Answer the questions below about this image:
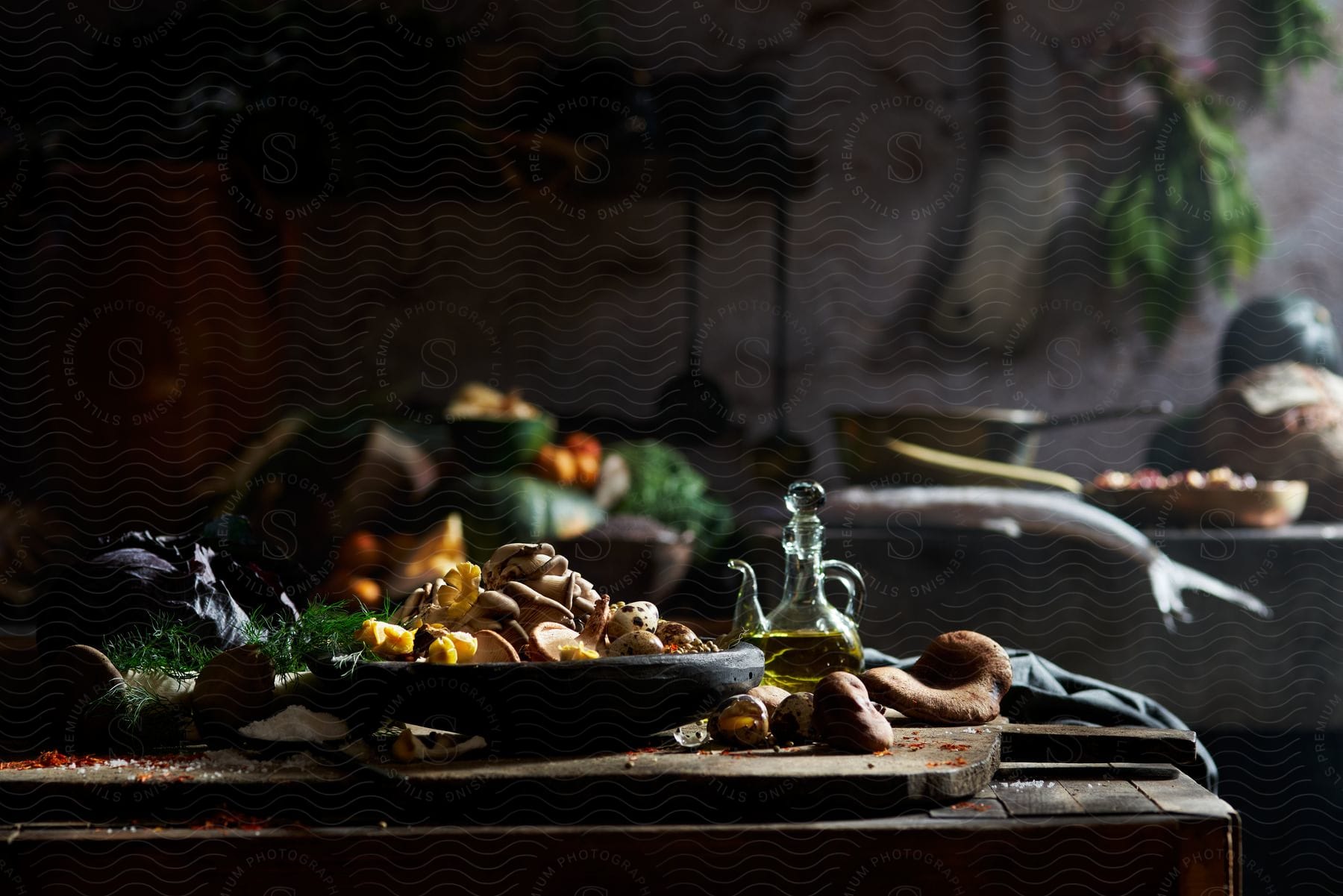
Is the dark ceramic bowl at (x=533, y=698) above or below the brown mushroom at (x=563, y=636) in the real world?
below

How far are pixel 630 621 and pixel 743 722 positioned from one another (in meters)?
0.10

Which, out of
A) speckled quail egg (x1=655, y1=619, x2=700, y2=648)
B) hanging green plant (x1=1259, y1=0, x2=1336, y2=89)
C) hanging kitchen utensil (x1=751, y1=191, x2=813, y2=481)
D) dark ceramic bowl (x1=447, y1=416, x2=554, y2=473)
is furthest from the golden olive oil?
hanging green plant (x1=1259, y1=0, x2=1336, y2=89)

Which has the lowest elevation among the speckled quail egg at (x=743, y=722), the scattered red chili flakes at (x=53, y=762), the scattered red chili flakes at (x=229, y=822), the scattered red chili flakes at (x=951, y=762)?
the scattered red chili flakes at (x=229, y=822)

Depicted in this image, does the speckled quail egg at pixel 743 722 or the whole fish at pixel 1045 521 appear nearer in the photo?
the speckled quail egg at pixel 743 722

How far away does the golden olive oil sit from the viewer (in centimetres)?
100

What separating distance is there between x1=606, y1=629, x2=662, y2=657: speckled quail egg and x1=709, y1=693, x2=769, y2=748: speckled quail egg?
6cm

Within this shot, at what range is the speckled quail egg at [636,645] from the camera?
2.68 ft

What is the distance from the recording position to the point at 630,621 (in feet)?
2.78

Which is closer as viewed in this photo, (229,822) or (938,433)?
(229,822)

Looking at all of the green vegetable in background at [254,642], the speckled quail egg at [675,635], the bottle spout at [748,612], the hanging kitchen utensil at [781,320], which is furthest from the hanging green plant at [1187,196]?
the green vegetable in background at [254,642]

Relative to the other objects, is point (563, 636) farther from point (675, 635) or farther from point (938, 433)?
point (938, 433)

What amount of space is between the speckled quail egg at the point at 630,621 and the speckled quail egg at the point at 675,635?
0.03 m

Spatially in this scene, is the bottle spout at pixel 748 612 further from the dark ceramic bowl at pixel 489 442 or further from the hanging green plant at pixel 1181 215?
the hanging green plant at pixel 1181 215

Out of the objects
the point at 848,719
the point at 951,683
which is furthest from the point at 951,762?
the point at 951,683
